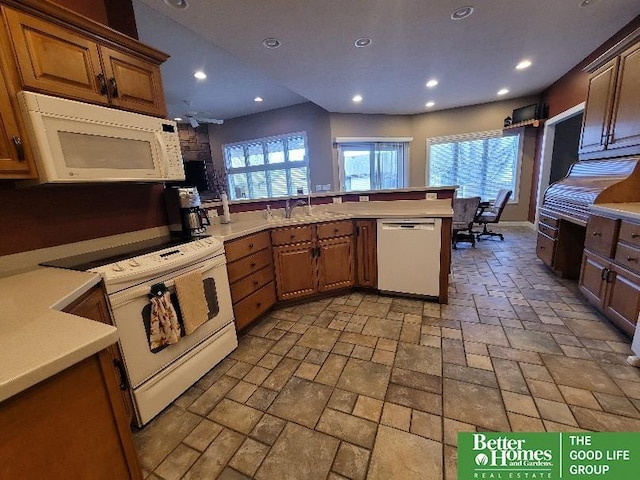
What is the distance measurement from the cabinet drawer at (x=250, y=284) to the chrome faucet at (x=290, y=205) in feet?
2.31

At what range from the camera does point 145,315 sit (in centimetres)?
144

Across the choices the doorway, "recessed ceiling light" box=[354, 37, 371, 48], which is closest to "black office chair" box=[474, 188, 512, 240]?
the doorway

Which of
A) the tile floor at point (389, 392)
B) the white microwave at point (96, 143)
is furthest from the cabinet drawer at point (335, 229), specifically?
the white microwave at point (96, 143)

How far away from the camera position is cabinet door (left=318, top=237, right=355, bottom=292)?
2.76 meters

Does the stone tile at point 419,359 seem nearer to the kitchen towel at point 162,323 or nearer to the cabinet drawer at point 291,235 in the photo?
the cabinet drawer at point 291,235

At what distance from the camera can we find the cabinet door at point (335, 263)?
9.06 feet

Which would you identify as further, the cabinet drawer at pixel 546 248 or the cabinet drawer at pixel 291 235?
the cabinet drawer at pixel 546 248

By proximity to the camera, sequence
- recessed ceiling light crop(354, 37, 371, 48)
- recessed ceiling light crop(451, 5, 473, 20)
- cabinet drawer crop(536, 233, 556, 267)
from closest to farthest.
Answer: recessed ceiling light crop(451, 5, 473, 20) → recessed ceiling light crop(354, 37, 371, 48) → cabinet drawer crop(536, 233, 556, 267)

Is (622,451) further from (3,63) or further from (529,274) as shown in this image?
(3,63)

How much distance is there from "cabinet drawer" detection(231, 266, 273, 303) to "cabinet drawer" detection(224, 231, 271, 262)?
0.69 feet

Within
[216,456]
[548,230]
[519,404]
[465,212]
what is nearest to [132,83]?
[216,456]

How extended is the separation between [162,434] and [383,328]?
5.35 ft

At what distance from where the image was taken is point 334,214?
281cm

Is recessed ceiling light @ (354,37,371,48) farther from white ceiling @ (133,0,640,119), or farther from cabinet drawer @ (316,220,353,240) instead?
cabinet drawer @ (316,220,353,240)
